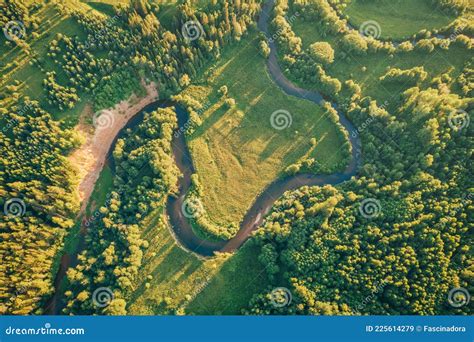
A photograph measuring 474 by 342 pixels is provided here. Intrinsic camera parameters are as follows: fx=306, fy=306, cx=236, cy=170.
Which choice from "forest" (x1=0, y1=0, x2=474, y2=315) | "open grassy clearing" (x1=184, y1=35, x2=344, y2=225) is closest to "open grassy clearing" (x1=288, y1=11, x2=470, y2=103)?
"forest" (x1=0, y1=0, x2=474, y2=315)

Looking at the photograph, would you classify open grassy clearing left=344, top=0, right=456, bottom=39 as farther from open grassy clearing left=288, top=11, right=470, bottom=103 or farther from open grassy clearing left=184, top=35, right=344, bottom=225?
open grassy clearing left=184, top=35, right=344, bottom=225

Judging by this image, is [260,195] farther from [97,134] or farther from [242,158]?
[97,134]

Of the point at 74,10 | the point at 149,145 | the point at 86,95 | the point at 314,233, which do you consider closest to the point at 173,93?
the point at 149,145

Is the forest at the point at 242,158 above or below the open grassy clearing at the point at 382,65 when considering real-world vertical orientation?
below

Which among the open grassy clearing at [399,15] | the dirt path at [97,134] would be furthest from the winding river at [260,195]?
the open grassy clearing at [399,15]

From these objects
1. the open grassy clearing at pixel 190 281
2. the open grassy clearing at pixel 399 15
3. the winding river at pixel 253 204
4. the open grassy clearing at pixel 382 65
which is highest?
the open grassy clearing at pixel 399 15

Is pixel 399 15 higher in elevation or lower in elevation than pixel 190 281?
higher

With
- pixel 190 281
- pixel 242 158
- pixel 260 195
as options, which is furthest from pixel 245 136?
pixel 190 281

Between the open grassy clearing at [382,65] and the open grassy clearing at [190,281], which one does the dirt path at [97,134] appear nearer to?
the open grassy clearing at [190,281]
